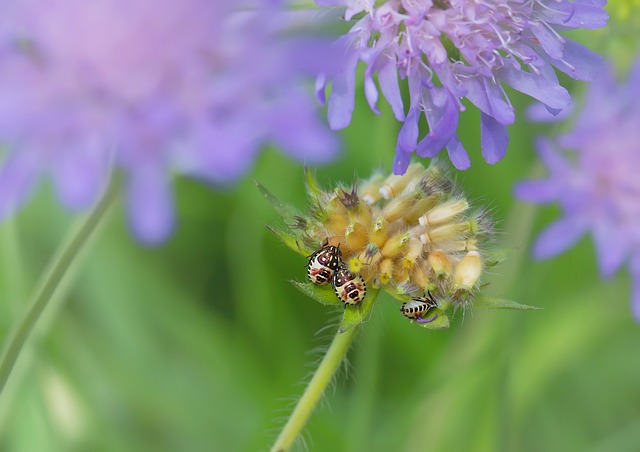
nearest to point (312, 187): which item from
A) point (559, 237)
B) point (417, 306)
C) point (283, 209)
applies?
point (283, 209)

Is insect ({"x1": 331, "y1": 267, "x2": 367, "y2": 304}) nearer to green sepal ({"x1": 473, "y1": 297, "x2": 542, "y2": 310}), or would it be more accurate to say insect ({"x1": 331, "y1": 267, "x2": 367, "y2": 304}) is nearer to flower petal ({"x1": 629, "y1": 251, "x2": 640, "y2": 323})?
green sepal ({"x1": 473, "y1": 297, "x2": 542, "y2": 310})

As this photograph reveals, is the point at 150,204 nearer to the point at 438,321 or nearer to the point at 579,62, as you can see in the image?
the point at 438,321

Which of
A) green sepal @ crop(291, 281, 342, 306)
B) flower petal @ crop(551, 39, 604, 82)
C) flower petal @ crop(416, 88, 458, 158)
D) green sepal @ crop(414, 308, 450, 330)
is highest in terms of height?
flower petal @ crop(416, 88, 458, 158)

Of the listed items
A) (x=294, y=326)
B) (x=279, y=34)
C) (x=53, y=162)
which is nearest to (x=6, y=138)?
(x=53, y=162)

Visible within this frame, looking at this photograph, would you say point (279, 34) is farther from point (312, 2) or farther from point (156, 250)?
point (156, 250)

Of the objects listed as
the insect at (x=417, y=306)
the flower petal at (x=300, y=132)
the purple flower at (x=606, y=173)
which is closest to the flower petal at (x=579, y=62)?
the insect at (x=417, y=306)

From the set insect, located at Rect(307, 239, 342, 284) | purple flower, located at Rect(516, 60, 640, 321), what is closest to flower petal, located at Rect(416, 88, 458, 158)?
insect, located at Rect(307, 239, 342, 284)

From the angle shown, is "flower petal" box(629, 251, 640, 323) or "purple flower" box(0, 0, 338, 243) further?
"flower petal" box(629, 251, 640, 323)

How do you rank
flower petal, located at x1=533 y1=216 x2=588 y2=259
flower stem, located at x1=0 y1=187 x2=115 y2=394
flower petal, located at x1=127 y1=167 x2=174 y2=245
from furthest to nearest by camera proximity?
flower petal, located at x1=533 y1=216 x2=588 y2=259 → flower stem, located at x1=0 y1=187 x2=115 y2=394 → flower petal, located at x1=127 y1=167 x2=174 y2=245
